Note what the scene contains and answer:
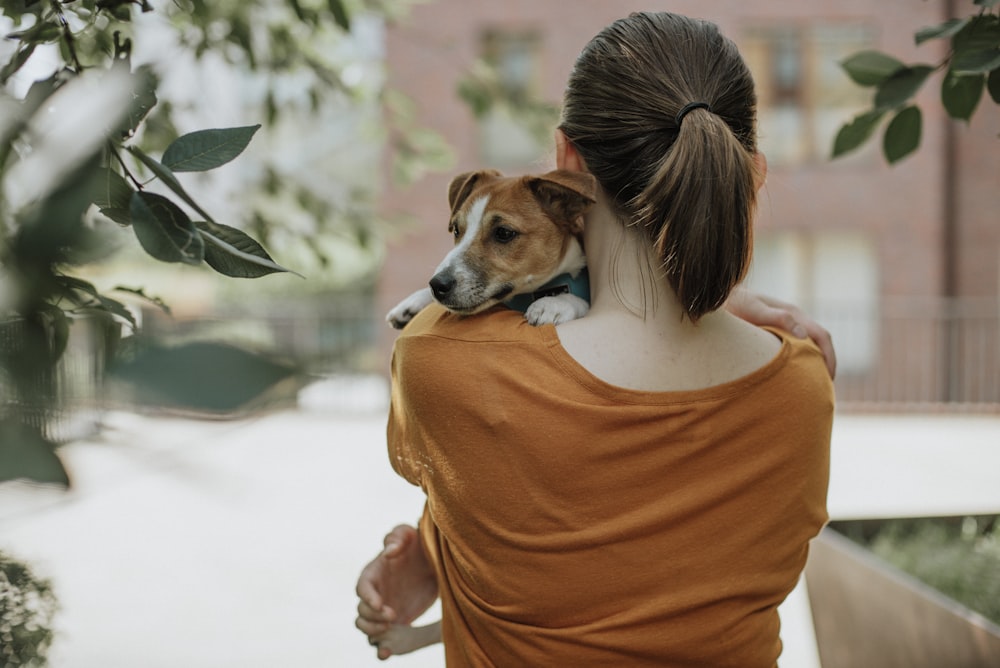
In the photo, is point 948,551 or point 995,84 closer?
point 995,84

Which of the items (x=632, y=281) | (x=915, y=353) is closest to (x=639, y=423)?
(x=632, y=281)

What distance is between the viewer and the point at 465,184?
2.23 meters

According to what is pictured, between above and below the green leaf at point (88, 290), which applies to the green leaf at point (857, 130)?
below

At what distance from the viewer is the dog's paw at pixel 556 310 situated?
1690 mm

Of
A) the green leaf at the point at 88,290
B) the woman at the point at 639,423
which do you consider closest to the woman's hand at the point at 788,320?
the woman at the point at 639,423

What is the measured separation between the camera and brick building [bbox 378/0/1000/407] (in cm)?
1288

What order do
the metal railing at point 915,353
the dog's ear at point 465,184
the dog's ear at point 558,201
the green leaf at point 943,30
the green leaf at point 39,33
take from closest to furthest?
the green leaf at point 39,33
the green leaf at point 943,30
the dog's ear at point 558,201
the dog's ear at point 465,184
the metal railing at point 915,353

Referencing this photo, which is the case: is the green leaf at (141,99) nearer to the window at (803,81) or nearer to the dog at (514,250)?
the dog at (514,250)

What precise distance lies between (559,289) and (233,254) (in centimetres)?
136

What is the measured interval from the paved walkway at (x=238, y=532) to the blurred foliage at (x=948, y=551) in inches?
25.0

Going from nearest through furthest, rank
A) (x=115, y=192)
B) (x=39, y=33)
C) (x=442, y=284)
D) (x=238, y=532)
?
(x=115, y=192), (x=39, y=33), (x=442, y=284), (x=238, y=532)

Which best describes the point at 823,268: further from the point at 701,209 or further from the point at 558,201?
the point at 701,209

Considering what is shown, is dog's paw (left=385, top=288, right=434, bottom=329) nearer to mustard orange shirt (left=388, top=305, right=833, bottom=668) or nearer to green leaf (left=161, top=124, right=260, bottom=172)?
mustard orange shirt (left=388, top=305, right=833, bottom=668)

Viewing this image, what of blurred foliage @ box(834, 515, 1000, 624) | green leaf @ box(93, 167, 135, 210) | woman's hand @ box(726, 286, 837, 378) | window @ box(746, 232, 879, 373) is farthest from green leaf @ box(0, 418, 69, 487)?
window @ box(746, 232, 879, 373)
